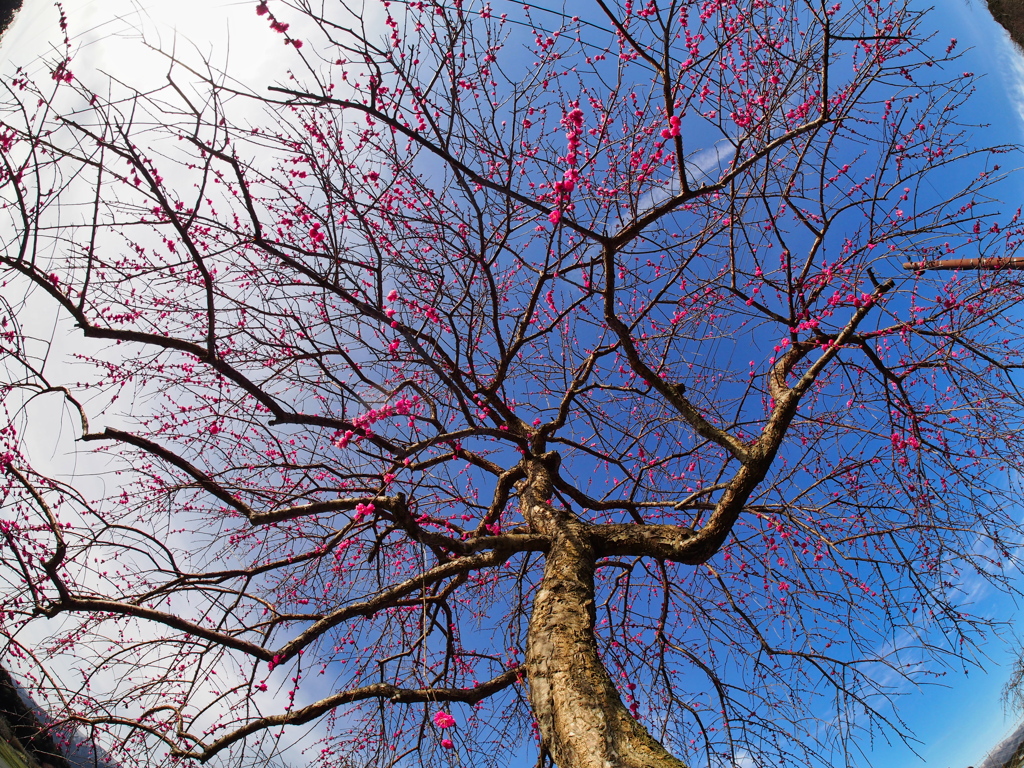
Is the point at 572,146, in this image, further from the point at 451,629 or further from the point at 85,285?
the point at 451,629

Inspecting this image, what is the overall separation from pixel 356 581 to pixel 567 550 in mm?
2257

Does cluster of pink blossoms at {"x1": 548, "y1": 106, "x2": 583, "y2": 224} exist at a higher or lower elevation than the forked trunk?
higher

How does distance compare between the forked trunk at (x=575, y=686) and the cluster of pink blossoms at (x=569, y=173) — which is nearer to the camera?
the forked trunk at (x=575, y=686)

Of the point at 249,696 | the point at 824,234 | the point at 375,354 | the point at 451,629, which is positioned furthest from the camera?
the point at 451,629

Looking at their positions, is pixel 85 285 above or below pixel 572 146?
above

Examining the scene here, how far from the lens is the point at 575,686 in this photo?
202 centimetres

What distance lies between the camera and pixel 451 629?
4.42 metres

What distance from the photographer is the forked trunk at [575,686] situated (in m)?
1.69

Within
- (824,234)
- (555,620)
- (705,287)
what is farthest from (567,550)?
(824,234)

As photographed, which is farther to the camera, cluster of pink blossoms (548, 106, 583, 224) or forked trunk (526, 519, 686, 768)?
cluster of pink blossoms (548, 106, 583, 224)

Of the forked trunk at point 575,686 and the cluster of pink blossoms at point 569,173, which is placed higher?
the cluster of pink blossoms at point 569,173

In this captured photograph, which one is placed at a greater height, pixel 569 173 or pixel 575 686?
pixel 569 173

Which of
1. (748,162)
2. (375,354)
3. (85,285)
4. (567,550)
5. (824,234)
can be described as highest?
(375,354)

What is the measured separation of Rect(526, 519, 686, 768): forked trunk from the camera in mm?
1687
